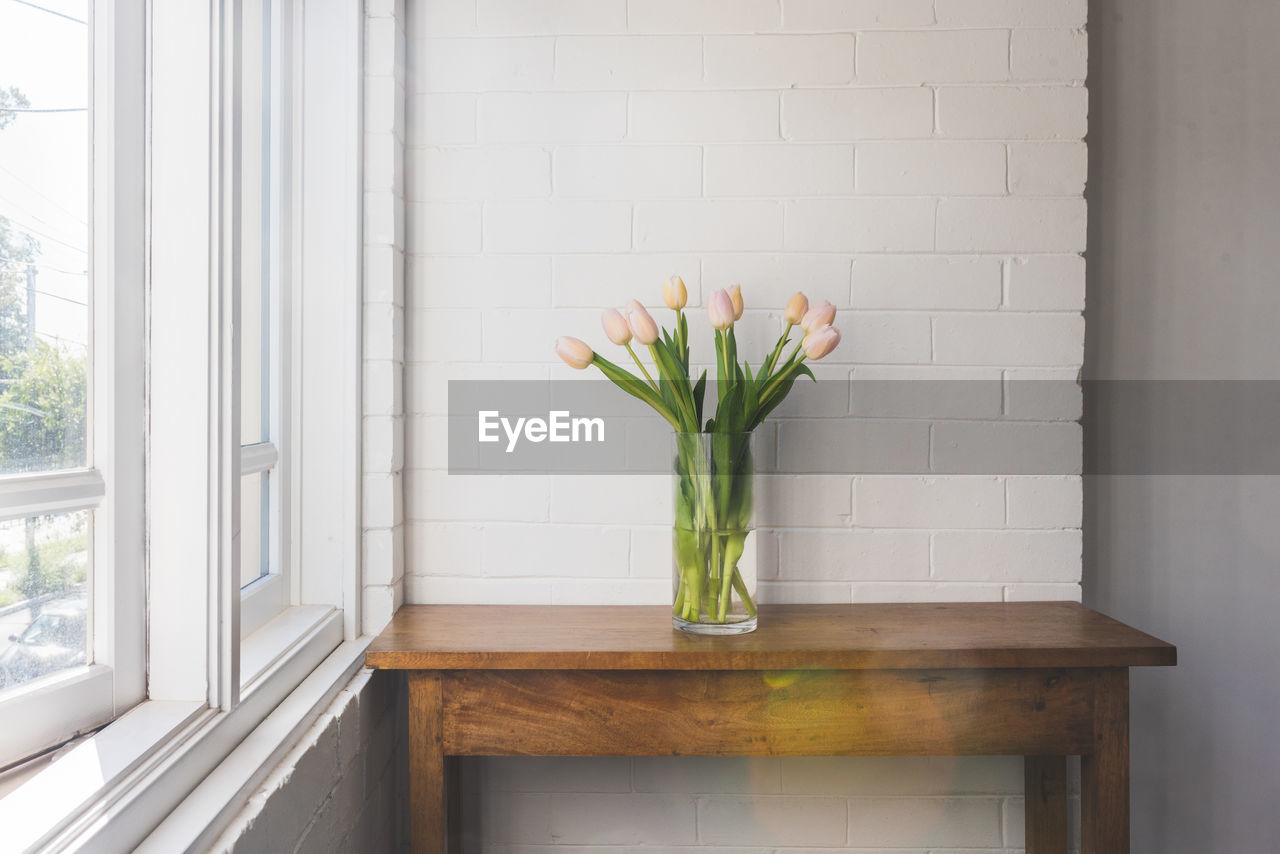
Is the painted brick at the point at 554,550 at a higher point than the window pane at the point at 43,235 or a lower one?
lower

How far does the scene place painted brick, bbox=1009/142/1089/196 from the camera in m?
1.43

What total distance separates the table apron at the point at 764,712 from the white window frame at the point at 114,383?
46cm

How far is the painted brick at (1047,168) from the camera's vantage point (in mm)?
1431

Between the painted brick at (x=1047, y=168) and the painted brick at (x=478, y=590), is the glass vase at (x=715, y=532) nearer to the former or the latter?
the painted brick at (x=478, y=590)

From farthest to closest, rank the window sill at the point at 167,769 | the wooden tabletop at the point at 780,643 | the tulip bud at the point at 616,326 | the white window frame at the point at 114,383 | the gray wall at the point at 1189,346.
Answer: the gray wall at the point at 1189,346 → the tulip bud at the point at 616,326 → the wooden tabletop at the point at 780,643 → the white window frame at the point at 114,383 → the window sill at the point at 167,769

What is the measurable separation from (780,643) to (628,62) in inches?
42.7

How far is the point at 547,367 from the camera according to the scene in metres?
1.45

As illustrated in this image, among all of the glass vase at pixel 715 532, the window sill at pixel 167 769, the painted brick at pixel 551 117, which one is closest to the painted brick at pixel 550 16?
the painted brick at pixel 551 117

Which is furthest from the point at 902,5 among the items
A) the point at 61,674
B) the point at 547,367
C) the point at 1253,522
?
the point at 61,674

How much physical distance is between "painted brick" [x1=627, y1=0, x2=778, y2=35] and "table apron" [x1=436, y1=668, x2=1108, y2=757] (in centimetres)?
116

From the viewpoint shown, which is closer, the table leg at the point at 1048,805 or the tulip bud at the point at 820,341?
the tulip bud at the point at 820,341

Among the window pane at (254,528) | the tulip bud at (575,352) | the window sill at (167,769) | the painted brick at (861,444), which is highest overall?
the tulip bud at (575,352)

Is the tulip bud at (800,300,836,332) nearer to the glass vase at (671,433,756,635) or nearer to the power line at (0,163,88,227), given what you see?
the glass vase at (671,433,756,635)

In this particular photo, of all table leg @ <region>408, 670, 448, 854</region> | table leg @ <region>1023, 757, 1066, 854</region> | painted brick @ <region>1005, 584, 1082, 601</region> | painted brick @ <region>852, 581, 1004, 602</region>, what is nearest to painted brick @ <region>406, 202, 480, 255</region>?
table leg @ <region>408, 670, 448, 854</region>
